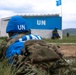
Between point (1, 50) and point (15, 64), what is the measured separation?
623mm

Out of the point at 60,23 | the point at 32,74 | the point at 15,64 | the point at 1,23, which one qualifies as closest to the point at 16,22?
the point at 15,64

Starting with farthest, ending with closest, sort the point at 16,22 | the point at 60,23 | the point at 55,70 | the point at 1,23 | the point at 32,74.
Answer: the point at 1,23
the point at 60,23
the point at 16,22
the point at 55,70
the point at 32,74

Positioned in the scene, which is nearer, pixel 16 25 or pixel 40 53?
pixel 40 53

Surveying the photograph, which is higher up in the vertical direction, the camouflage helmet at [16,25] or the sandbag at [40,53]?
the camouflage helmet at [16,25]

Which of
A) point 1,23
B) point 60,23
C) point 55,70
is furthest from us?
point 1,23

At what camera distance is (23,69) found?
4.65 metres

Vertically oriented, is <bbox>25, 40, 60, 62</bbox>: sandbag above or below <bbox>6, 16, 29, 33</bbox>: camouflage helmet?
below

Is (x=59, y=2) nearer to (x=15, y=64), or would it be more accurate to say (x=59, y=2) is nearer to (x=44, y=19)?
(x=44, y=19)

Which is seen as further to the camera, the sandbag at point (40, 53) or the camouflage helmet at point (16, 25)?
the camouflage helmet at point (16, 25)

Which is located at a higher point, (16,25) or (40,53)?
(16,25)

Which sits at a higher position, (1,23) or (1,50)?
(1,50)

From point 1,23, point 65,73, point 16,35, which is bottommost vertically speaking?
point 1,23

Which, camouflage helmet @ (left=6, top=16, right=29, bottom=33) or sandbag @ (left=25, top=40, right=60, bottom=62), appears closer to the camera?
sandbag @ (left=25, top=40, right=60, bottom=62)

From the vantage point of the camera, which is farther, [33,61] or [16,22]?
[16,22]
